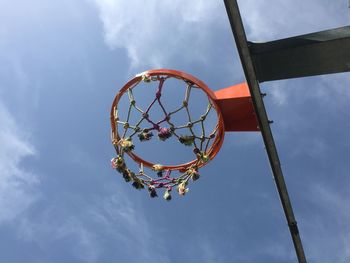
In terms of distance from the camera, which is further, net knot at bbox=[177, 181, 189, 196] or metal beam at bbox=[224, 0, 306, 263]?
net knot at bbox=[177, 181, 189, 196]

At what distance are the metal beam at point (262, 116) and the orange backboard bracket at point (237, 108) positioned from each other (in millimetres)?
1240

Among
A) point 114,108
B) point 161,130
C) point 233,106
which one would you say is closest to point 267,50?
point 233,106

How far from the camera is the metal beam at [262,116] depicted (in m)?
6.88

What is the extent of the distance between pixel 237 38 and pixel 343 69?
183 centimetres

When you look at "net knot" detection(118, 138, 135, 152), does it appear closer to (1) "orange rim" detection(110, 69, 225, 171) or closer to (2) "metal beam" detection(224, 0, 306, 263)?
(1) "orange rim" detection(110, 69, 225, 171)

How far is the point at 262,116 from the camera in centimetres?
792

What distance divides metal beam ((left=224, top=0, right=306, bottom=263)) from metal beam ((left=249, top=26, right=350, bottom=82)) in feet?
0.73

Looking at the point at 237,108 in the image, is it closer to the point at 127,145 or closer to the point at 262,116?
the point at 262,116

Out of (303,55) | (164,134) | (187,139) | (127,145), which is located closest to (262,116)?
(303,55)

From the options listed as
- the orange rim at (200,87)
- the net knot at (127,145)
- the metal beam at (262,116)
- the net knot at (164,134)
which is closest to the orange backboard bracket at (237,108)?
the orange rim at (200,87)

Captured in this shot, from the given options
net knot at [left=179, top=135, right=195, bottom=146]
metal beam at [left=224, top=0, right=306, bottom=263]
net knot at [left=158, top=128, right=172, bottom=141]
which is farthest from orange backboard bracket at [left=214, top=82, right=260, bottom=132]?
net knot at [left=158, top=128, right=172, bottom=141]

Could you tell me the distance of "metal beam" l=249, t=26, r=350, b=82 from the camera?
276 inches

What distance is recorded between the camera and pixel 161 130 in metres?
10.2

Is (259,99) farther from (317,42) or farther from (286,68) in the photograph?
(317,42)
